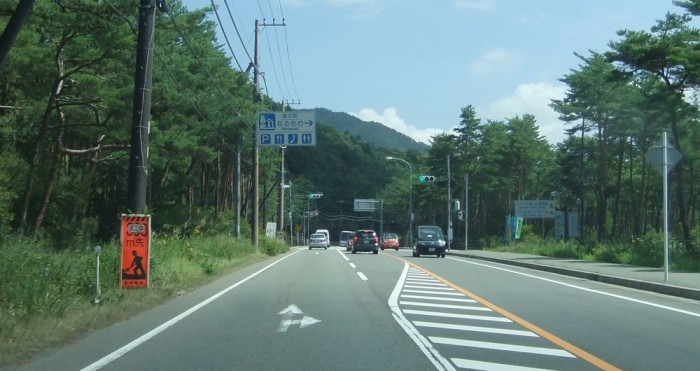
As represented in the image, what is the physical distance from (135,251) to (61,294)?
3256mm

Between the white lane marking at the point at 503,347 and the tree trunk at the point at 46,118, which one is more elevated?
the tree trunk at the point at 46,118

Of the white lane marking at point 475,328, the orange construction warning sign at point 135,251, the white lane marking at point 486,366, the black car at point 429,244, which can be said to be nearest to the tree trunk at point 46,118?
the orange construction warning sign at point 135,251

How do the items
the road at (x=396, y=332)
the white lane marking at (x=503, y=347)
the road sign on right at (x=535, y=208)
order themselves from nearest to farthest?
the road at (x=396, y=332)
the white lane marking at (x=503, y=347)
the road sign on right at (x=535, y=208)

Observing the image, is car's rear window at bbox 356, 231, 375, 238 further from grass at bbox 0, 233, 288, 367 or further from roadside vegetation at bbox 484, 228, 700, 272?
grass at bbox 0, 233, 288, 367

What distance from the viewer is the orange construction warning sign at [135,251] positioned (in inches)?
627

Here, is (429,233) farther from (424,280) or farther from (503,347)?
(503,347)

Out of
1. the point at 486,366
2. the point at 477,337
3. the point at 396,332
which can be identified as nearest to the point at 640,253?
the point at 477,337

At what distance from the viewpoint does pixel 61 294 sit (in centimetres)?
1280

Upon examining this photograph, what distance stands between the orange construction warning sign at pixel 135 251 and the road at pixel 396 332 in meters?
1.16

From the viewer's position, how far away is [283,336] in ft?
34.5

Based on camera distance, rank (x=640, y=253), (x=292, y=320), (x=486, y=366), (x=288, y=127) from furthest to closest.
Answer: (x=288, y=127)
(x=640, y=253)
(x=292, y=320)
(x=486, y=366)

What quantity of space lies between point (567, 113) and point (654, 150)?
130 feet

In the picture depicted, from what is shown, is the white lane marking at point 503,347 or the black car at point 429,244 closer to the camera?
the white lane marking at point 503,347

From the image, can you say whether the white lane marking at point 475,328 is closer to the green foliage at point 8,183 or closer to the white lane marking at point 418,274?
the white lane marking at point 418,274
